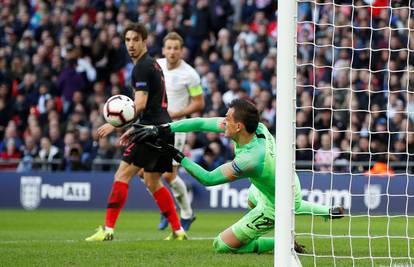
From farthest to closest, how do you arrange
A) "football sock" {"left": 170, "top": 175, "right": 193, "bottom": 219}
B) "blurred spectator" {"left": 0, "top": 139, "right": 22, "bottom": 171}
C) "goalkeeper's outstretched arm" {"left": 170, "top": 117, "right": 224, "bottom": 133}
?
1. "blurred spectator" {"left": 0, "top": 139, "right": 22, "bottom": 171}
2. "football sock" {"left": 170, "top": 175, "right": 193, "bottom": 219}
3. "goalkeeper's outstretched arm" {"left": 170, "top": 117, "right": 224, "bottom": 133}

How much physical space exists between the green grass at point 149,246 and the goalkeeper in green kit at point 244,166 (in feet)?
0.94

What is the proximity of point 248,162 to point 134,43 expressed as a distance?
Result: 2986mm

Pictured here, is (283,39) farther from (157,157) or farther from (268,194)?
(157,157)

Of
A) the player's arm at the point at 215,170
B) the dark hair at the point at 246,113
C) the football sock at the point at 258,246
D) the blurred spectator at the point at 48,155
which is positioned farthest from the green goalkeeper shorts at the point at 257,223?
the blurred spectator at the point at 48,155

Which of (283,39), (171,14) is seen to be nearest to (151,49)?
(171,14)

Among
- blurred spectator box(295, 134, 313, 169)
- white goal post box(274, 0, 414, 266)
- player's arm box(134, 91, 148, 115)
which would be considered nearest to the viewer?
player's arm box(134, 91, 148, 115)

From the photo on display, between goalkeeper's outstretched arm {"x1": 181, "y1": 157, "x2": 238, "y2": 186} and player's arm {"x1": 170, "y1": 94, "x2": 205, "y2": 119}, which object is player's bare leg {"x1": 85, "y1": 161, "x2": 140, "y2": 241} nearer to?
player's arm {"x1": 170, "y1": 94, "x2": 205, "y2": 119}

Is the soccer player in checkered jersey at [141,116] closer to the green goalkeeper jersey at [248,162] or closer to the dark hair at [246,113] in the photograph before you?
the green goalkeeper jersey at [248,162]

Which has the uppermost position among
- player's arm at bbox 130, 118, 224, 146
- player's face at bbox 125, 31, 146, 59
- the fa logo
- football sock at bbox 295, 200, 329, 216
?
player's face at bbox 125, 31, 146, 59

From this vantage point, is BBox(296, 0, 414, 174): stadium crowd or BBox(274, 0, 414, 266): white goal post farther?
BBox(296, 0, 414, 174): stadium crowd

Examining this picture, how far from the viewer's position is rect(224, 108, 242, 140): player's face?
891cm

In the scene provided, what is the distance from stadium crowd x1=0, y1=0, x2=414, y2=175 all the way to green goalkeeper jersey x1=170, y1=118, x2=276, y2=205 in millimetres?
8424

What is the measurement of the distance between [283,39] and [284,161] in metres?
0.94

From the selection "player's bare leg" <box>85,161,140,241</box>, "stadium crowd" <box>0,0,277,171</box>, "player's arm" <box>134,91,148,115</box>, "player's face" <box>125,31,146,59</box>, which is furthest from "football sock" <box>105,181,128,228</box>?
"stadium crowd" <box>0,0,277,171</box>
